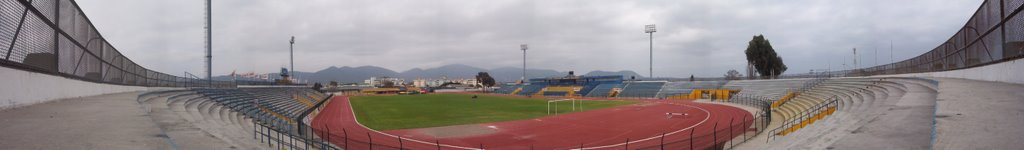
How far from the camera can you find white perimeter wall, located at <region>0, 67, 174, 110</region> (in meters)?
9.57

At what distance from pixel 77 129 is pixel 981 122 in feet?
46.8

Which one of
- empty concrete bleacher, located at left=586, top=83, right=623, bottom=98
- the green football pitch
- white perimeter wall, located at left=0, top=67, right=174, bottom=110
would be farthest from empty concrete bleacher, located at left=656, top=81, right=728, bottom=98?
Answer: white perimeter wall, located at left=0, top=67, right=174, bottom=110

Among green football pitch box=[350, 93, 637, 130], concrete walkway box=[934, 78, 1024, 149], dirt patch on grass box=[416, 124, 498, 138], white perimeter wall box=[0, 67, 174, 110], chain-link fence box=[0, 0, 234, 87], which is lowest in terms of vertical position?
green football pitch box=[350, 93, 637, 130]

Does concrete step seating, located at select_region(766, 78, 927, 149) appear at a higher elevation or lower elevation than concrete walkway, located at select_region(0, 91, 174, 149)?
lower

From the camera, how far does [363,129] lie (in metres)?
25.3

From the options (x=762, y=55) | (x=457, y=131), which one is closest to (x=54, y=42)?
(x=457, y=131)

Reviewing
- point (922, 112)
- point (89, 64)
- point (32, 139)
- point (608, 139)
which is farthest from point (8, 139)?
point (608, 139)

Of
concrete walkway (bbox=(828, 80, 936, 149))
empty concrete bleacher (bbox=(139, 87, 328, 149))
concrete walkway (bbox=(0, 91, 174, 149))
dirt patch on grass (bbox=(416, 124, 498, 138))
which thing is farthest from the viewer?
dirt patch on grass (bbox=(416, 124, 498, 138))

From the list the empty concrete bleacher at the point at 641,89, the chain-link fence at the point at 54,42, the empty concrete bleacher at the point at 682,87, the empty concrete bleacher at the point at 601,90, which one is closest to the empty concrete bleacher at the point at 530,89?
the empty concrete bleacher at the point at 601,90

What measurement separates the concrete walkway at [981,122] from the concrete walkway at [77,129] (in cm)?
1035

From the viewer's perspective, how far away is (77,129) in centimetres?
741

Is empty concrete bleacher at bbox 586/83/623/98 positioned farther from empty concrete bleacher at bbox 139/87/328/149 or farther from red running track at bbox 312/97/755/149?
empty concrete bleacher at bbox 139/87/328/149

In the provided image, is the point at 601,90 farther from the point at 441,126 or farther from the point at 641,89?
the point at 441,126

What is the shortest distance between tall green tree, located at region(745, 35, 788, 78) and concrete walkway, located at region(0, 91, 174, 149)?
75466 millimetres
